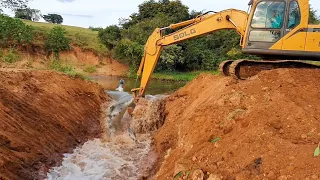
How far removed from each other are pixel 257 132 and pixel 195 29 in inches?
262

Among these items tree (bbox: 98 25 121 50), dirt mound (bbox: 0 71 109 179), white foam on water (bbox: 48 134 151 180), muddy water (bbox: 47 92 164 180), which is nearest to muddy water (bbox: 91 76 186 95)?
dirt mound (bbox: 0 71 109 179)

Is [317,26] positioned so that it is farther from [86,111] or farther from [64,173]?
[86,111]

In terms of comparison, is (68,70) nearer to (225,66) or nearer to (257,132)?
(225,66)

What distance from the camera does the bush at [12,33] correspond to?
3684 centimetres

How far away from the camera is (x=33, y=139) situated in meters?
8.80

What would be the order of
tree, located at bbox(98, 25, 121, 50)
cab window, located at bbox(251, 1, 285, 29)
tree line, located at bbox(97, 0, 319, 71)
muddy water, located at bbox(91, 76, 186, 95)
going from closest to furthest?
cab window, located at bbox(251, 1, 285, 29), muddy water, located at bbox(91, 76, 186, 95), tree line, located at bbox(97, 0, 319, 71), tree, located at bbox(98, 25, 121, 50)

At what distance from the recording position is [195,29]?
11.8 metres

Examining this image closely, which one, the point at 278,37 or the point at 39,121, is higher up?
the point at 278,37

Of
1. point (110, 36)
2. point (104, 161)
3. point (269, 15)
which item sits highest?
point (110, 36)

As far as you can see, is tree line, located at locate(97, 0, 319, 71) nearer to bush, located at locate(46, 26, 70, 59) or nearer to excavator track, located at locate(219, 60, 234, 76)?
bush, located at locate(46, 26, 70, 59)

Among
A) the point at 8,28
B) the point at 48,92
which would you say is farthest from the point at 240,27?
the point at 8,28

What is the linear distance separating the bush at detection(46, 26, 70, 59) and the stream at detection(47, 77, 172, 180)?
2874 cm

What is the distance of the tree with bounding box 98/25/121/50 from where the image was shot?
41594 millimetres

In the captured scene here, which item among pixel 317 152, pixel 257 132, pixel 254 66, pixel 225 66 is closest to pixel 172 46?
pixel 225 66
